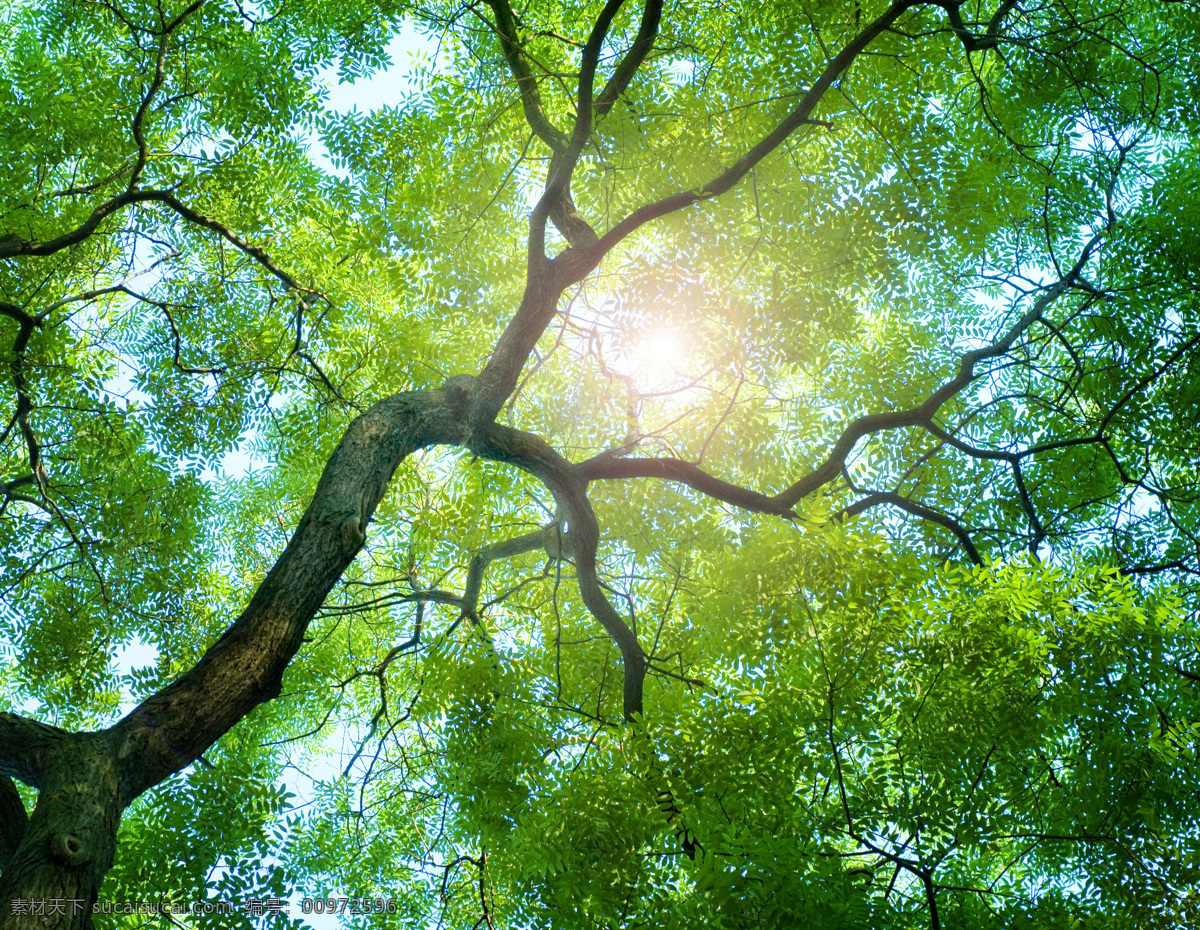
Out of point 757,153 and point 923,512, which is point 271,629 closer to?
point 757,153

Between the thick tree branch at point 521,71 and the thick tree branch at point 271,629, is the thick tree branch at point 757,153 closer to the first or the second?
the thick tree branch at point 521,71

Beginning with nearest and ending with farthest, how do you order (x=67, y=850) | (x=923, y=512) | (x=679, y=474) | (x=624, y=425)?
1. (x=67, y=850)
2. (x=679, y=474)
3. (x=923, y=512)
4. (x=624, y=425)

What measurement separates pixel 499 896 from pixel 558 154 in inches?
211

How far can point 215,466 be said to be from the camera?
7.40m

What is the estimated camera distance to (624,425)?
25.6 feet

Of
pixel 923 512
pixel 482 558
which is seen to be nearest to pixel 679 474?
pixel 482 558

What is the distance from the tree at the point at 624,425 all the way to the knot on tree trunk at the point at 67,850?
1.27 m

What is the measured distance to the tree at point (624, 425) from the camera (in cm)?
379

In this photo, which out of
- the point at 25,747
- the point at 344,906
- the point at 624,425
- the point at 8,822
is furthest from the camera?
the point at 624,425

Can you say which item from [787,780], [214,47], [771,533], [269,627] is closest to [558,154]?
[214,47]

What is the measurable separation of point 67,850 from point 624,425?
5.95 metres

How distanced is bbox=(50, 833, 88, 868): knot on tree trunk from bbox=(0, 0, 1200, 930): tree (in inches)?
49.8

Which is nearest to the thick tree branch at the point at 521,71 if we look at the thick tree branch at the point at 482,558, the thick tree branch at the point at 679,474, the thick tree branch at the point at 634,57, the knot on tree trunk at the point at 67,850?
the thick tree branch at the point at 634,57

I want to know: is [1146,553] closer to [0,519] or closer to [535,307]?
[535,307]
